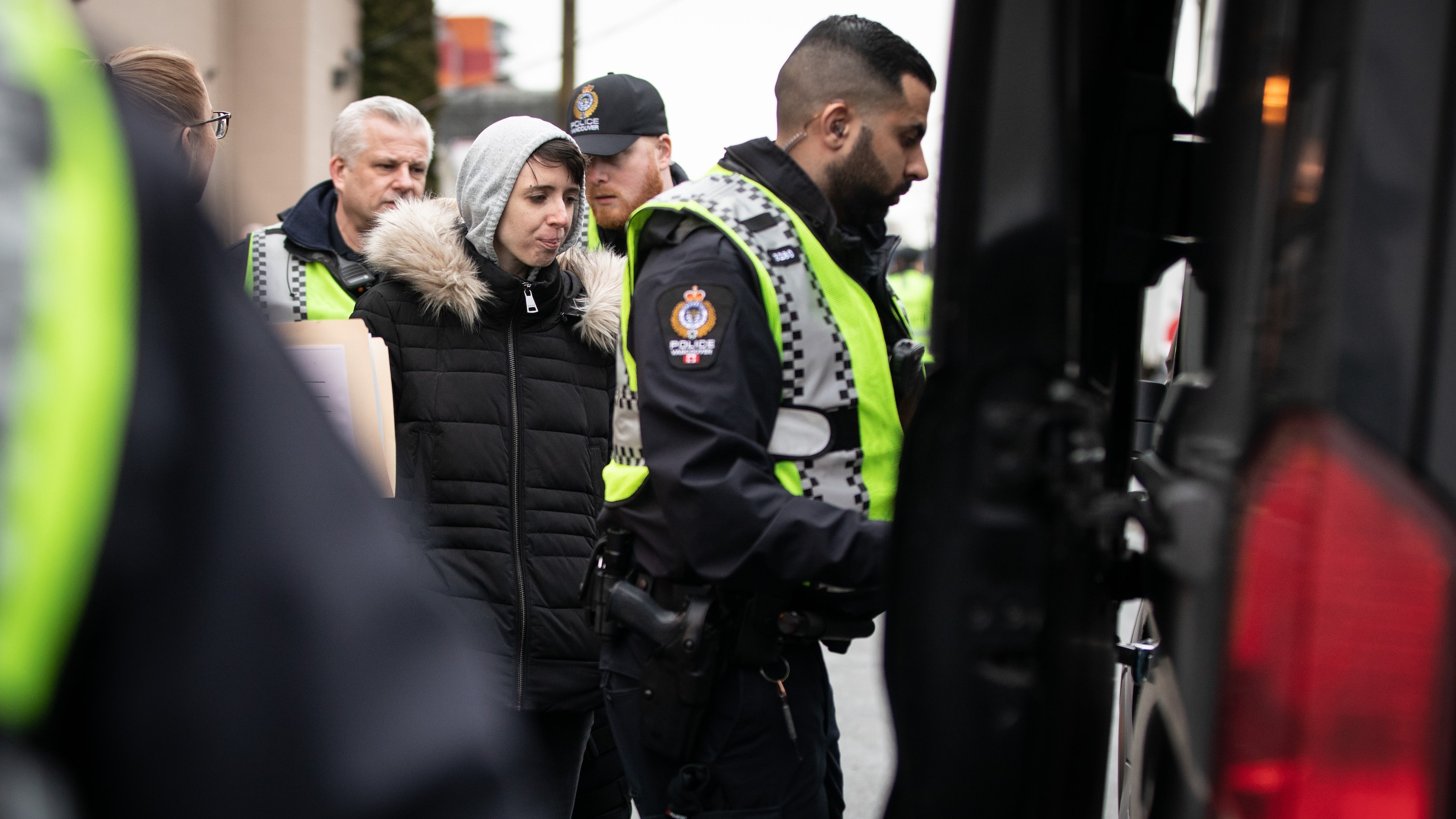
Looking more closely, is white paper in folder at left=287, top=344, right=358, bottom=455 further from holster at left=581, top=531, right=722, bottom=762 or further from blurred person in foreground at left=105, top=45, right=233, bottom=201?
holster at left=581, top=531, right=722, bottom=762

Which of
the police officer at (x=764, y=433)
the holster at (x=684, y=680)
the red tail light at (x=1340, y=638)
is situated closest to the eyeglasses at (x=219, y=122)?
the police officer at (x=764, y=433)

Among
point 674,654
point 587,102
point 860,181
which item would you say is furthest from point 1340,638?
point 587,102

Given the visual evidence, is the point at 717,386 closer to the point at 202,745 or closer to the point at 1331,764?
the point at 1331,764

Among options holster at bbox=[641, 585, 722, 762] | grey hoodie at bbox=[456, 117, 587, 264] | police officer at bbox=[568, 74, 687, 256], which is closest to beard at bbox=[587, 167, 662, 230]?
police officer at bbox=[568, 74, 687, 256]

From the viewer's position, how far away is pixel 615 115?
13.8 feet

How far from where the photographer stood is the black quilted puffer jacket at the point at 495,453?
2920mm

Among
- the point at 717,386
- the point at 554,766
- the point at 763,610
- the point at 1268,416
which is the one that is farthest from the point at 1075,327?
the point at 554,766

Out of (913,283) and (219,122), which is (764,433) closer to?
(219,122)

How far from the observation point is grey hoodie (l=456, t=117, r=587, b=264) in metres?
3.06

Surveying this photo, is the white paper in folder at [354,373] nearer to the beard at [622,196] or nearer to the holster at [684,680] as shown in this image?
the holster at [684,680]

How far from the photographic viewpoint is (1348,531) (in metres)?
0.99

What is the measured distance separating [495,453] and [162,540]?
2442 millimetres

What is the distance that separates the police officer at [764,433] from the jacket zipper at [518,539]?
1.33 feet

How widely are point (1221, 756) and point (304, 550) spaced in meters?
0.81
